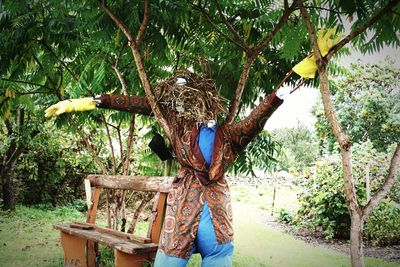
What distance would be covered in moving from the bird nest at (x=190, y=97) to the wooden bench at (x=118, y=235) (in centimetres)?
76

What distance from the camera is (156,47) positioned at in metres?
3.73

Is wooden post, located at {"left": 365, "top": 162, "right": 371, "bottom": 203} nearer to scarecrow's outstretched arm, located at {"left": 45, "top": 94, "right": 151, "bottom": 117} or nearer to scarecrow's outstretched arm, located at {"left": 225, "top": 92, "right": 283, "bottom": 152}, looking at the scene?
scarecrow's outstretched arm, located at {"left": 225, "top": 92, "right": 283, "bottom": 152}

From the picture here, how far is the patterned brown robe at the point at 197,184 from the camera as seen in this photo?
2.80 m

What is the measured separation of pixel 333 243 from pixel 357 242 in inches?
244

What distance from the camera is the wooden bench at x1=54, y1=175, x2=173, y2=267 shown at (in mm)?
3342

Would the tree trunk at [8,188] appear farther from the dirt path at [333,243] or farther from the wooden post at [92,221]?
the dirt path at [333,243]

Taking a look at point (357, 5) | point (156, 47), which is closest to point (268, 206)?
point (156, 47)

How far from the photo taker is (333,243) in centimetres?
785

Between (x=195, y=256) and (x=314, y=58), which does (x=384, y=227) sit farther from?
(x=314, y=58)

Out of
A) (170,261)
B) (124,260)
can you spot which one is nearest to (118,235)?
(124,260)

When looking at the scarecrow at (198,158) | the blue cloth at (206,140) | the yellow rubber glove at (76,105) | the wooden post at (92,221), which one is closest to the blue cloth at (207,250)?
the scarecrow at (198,158)

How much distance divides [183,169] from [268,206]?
9.49 metres

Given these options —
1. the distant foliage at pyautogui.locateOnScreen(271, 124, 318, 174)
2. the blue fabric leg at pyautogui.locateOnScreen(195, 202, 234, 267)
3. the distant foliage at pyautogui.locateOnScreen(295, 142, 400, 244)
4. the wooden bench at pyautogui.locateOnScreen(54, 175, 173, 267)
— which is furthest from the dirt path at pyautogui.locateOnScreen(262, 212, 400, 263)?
the distant foliage at pyautogui.locateOnScreen(271, 124, 318, 174)

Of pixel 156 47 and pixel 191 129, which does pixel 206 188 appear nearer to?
pixel 191 129
